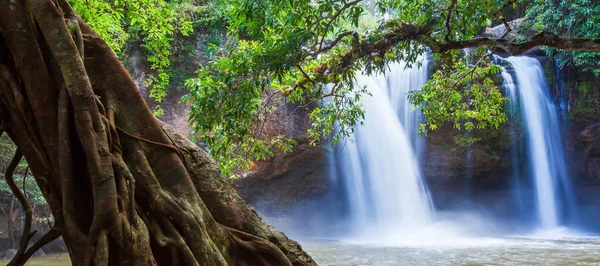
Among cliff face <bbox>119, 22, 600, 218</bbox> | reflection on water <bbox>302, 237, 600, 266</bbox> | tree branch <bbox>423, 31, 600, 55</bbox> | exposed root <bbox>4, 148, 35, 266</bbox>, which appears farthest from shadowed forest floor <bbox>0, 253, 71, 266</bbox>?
tree branch <bbox>423, 31, 600, 55</bbox>

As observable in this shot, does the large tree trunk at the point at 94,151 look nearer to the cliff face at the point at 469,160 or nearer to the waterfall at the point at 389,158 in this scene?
the cliff face at the point at 469,160

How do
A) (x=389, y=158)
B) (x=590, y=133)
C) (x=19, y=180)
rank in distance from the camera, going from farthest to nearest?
(x=389, y=158), (x=590, y=133), (x=19, y=180)

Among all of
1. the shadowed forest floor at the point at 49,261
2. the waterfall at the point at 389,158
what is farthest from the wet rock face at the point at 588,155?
the shadowed forest floor at the point at 49,261

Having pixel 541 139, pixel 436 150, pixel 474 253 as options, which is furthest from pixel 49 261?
pixel 541 139

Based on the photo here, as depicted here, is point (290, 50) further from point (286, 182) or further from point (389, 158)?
point (389, 158)

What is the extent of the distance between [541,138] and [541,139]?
4 centimetres

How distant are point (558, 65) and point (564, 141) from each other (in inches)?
107

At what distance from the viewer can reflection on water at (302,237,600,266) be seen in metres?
9.82

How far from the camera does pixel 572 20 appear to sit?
Answer: 45.5 feet

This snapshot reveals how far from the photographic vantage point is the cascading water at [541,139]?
16109 millimetres

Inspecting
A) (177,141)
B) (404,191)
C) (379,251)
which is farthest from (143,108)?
(404,191)

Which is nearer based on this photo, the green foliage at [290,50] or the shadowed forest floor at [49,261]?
the green foliage at [290,50]

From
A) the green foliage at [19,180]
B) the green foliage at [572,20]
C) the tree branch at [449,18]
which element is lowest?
the green foliage at [19,180]

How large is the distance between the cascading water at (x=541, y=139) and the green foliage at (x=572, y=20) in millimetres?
1220
